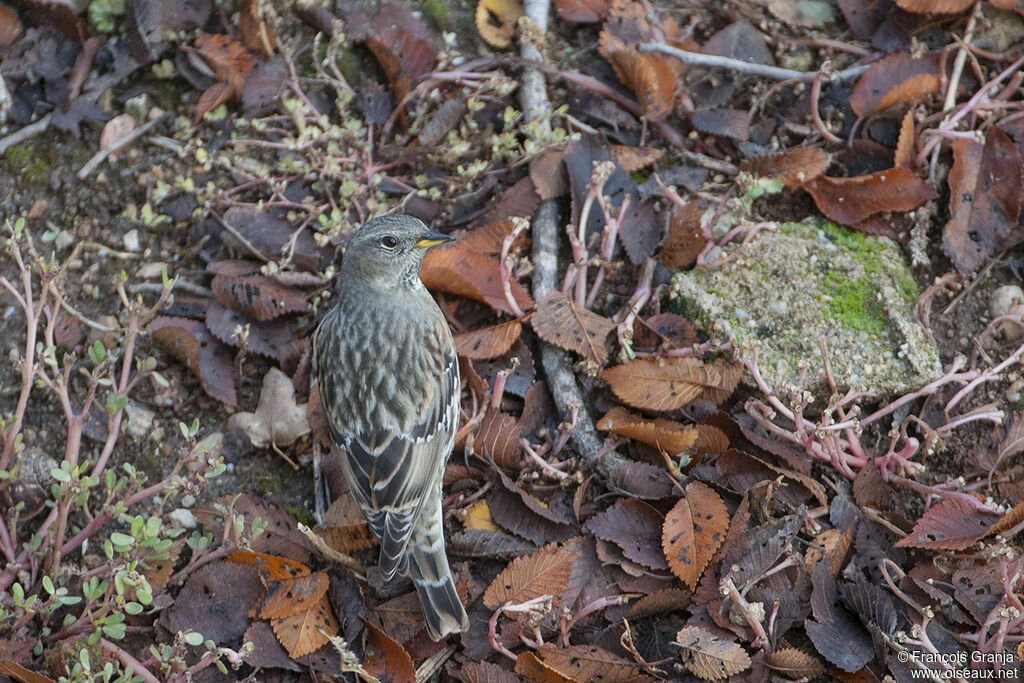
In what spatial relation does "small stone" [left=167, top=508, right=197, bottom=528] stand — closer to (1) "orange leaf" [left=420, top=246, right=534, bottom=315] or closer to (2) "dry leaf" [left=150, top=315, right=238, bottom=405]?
(2) "dry leaf" [left=150, top=315, right=238, bottom=405]

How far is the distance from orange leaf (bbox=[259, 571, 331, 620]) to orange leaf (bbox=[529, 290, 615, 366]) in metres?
1.56

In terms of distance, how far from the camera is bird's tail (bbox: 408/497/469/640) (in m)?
4.12

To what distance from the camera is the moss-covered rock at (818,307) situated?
4645mm

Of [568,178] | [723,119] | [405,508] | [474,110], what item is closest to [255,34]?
[474,110]

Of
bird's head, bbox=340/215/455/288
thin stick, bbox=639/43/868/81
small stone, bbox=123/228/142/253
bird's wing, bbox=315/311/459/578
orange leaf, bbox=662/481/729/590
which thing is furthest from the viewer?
thin stick, bbox=639/43/868/81

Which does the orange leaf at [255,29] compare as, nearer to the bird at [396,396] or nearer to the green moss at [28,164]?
the green moss at [28,164]

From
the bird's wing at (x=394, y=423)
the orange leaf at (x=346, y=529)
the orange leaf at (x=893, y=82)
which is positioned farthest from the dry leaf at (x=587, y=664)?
the orange leaf at (x=893, y=82)

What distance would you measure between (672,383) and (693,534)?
746 millimetres

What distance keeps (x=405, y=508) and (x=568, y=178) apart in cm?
Answer: 212

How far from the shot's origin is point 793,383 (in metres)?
4.64

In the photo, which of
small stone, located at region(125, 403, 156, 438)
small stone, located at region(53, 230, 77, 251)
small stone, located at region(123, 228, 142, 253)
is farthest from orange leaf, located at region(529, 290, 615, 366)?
small stone, located at region(53, 230, 77, 251)

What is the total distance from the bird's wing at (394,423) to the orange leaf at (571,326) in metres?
0.48

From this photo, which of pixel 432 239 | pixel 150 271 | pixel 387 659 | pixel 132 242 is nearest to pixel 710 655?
pixel 387 659

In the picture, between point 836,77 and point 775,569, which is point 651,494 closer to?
point 775,569
